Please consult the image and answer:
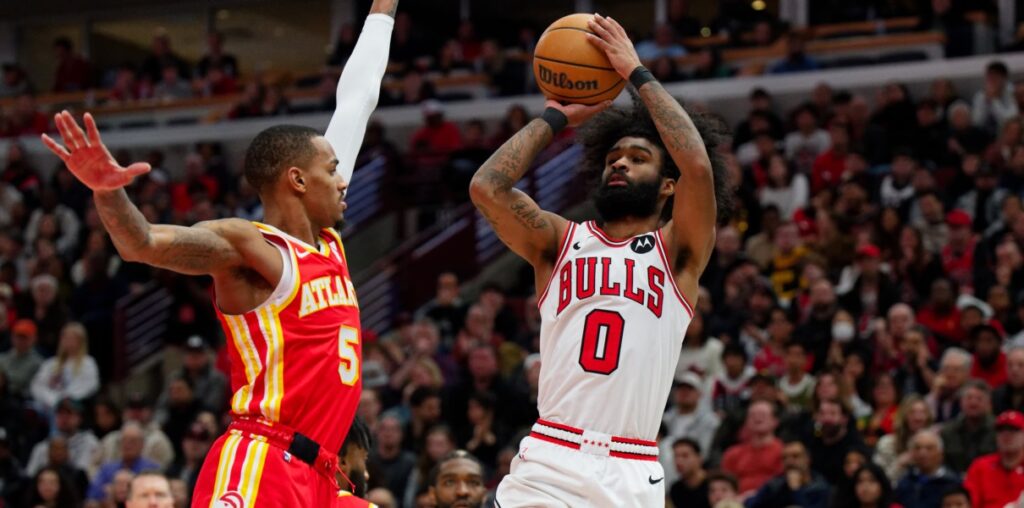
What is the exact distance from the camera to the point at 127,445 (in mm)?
13688

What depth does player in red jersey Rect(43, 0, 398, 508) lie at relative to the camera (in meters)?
5.38

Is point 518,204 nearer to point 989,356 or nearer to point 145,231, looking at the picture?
point 145,231

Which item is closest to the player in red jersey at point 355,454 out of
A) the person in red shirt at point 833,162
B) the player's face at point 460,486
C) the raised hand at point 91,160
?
the player's face at point 460,486

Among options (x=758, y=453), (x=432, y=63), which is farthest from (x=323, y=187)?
(x=432, y=63)

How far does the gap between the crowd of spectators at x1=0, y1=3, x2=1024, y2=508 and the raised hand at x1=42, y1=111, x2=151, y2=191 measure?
20.0ft

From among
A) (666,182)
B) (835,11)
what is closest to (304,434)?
(666,182)

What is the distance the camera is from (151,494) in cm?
808

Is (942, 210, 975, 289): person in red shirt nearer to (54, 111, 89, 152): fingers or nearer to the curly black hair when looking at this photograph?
the curly black hair

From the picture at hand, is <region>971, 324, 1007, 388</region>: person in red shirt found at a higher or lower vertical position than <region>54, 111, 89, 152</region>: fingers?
lower

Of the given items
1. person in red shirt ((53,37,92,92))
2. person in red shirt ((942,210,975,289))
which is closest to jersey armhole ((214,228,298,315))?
person in red shirt ((942,210,975,289))

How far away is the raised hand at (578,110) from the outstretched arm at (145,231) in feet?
5.45

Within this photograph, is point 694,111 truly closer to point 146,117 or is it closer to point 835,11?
point 835,11

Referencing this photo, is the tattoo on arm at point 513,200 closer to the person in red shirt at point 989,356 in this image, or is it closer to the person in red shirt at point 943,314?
the person in red shirt at point 989,356

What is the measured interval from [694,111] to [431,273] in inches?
436
